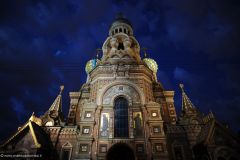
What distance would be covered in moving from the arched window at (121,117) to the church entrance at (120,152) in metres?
1.13

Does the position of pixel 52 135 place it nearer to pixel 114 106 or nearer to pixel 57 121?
pixel 57 121

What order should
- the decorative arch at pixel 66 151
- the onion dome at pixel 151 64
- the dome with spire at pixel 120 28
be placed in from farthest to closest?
1. the onion dome at pixel 151 64
2. the dome with spire at pixel 120 28
3. the decorative arch at pixel 66 151

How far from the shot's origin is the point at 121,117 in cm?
1941

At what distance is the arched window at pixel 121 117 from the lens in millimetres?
18391

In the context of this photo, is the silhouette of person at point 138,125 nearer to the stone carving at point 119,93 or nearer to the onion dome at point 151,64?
the stone carving at point 119,93

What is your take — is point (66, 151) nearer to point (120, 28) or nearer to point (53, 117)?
point (53, 117)

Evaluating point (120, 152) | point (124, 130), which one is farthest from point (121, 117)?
point (120, 152)

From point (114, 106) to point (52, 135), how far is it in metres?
7.47

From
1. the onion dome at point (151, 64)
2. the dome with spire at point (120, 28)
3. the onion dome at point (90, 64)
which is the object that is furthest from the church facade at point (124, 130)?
the onion dome at point (90, 64)

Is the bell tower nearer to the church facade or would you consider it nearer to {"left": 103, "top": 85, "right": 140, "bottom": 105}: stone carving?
the church facade

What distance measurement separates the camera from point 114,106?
65.9 ft

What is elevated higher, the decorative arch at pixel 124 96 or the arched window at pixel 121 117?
the decorative arch at pixel 124 96

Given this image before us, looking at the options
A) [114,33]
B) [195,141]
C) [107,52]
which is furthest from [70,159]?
[114,33]

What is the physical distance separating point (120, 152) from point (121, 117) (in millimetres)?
3576
